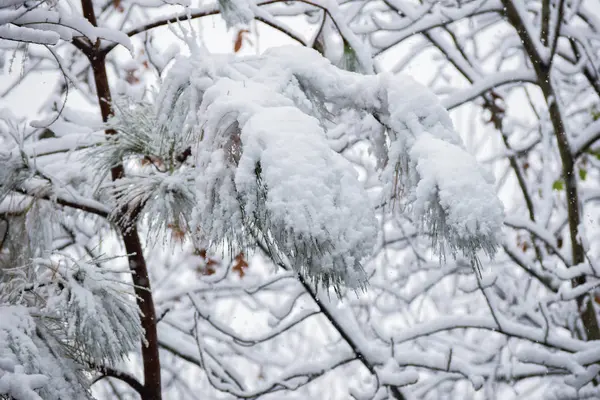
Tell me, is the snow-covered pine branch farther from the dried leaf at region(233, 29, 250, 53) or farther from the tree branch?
the dried leaf at region(233, 29, 250, 53)

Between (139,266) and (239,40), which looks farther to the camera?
(239,40)

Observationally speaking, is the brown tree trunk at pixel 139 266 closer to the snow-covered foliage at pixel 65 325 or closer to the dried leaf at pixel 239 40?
the snow-covered foliage at pixel 65 325

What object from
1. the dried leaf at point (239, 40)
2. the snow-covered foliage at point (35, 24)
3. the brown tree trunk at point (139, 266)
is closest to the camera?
the snow-covered foliage at point (35, 24)

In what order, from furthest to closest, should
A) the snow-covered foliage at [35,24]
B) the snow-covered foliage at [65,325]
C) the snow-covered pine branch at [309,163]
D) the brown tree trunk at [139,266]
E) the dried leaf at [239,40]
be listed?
the dried leaf at [239,40] → the brown tree trunk at [139,266] → the snow-covered foliage at [65,325] → the snow-covered foliage at [35,24] → the snow-covered pine branch at [309,163]

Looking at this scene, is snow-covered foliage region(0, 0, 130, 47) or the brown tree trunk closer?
snow-covered foliage region(0, 0, 130, 47)

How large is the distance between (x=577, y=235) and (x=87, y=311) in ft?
8.59

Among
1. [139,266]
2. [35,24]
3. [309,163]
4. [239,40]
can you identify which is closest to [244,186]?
[309,163]

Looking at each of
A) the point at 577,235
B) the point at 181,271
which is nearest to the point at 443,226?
the point at 577,235

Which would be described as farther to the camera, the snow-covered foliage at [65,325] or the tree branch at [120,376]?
the tree branch at [120,376]

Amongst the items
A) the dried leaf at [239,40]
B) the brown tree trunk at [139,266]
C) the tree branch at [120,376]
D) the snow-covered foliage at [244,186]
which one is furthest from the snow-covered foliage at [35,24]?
the dried leaf at [239,40]

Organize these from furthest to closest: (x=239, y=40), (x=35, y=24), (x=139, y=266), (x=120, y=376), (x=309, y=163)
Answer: (x=239, y=40)
(x=139, y=266)
(x=120, y=376)
(x=35, y=24)
(x=309, y=163)

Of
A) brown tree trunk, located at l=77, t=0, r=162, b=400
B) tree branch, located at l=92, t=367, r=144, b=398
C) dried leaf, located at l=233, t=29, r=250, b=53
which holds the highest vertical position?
dried leaf, located at l=233, t=29, r=250, b=53

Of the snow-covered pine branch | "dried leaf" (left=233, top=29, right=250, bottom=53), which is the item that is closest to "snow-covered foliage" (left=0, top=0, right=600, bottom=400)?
the snow-covered pine branch

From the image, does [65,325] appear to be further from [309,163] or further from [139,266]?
[309,163]
